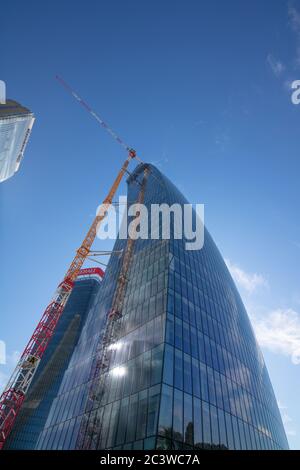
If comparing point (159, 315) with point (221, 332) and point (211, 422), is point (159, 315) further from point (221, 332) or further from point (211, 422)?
point (221, 332)

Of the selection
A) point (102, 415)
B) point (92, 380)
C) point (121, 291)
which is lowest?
point (102, 415)

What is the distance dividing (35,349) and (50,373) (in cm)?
10788

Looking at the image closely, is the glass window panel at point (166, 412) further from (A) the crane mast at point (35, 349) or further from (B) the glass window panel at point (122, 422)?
(A) the crane mast at point (35, 349)

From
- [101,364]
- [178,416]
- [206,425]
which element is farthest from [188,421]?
[101,364]

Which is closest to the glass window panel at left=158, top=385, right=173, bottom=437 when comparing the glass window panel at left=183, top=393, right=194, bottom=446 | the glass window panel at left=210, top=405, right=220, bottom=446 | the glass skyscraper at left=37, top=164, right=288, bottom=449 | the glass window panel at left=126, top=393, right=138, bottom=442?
the glass skyscraper at left=37, top=164, right=288, bottom=449

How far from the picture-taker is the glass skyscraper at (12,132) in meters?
99.2

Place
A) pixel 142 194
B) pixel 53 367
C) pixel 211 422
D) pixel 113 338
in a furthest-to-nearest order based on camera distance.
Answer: pixel 53 367
pixel 142 194
pixel 113 338
pixel 211 422

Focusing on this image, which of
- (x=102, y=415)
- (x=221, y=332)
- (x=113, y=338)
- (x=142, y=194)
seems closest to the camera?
(x=102, y=415)

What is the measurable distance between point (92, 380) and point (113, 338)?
265 inches

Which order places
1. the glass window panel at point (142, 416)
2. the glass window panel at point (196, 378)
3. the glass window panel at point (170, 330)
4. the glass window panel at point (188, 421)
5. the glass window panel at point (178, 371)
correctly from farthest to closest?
the glass window panel at point (170, 330), the glass window panel at point (196, 378), the glass window panel at point (178, 371), the glass window panel at point (188, 421), the glass window panel at point (142, 416)

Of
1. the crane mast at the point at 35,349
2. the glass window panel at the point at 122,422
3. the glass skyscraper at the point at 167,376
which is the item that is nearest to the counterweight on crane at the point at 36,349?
the crane mast at the point at 35,349

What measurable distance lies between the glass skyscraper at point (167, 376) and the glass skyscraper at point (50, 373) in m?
85.0
